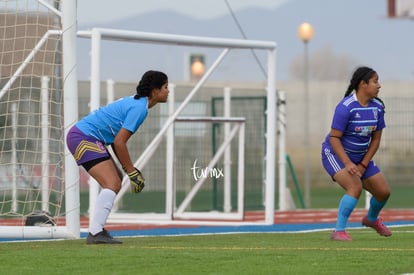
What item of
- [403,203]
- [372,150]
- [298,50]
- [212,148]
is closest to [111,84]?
[212,148]

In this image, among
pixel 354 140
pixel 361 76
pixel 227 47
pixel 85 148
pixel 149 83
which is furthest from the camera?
pixel 227 47

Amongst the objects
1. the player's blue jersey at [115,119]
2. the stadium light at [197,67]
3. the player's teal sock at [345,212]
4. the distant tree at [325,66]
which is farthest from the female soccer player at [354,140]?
the distant tree at [325,66]

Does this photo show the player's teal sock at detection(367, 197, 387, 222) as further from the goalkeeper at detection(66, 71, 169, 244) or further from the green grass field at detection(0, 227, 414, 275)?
the goalkeeper at detection(66, 71, 169, 244)

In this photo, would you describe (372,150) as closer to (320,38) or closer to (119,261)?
(119,261)

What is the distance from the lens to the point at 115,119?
47.9 feet

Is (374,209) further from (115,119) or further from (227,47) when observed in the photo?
(227,47)

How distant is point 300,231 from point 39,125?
11.5 ft

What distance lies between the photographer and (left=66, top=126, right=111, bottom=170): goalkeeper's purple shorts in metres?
14.6

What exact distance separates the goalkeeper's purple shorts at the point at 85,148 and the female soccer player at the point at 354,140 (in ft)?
7.72

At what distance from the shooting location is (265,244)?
14469mm

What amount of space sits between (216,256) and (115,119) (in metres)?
2.44

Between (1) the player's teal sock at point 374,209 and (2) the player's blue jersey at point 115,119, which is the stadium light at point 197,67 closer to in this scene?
(1) the player's teal sock at point 374,209

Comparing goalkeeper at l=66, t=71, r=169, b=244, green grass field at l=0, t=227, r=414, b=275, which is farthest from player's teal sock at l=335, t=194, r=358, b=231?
goalkeeper at l=66, t=71, r=169, b=244

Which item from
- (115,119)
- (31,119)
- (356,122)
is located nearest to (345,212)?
(356,122)
